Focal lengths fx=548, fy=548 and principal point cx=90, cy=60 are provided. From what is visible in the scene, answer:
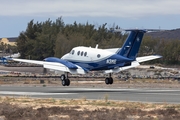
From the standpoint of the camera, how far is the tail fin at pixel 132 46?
47406mm

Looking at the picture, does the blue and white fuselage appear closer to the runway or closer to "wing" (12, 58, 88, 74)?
"wing" (12, 58, 88, 74)

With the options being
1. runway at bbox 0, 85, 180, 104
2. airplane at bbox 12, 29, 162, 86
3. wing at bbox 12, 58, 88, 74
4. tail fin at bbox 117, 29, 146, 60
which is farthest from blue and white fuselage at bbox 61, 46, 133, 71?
runway at bbox 0, 85, 180, 104

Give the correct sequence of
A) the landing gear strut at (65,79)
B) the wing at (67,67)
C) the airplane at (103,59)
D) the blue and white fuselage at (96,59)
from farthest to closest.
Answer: the landing gear strut at (65,79)
the wing at (67,67)
the airplane at (103,59)
the blue and white fuselage at (96,59)

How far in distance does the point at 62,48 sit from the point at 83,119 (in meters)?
110

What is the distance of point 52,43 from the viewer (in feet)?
499

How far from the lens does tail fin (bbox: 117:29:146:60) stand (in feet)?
156

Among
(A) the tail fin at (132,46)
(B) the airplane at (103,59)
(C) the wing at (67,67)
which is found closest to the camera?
(B) the airplane at (103,59)

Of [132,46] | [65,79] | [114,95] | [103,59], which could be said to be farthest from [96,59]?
[114,95]

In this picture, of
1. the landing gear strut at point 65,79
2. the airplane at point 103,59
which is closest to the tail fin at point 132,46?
the airplane at point 103,59

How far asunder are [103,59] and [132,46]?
2.78 m

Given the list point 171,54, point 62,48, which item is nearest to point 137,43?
point 62,48

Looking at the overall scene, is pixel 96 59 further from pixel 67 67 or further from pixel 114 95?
pixel 114 95

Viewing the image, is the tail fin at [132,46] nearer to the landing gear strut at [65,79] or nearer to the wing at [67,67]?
the wing at [67,67]

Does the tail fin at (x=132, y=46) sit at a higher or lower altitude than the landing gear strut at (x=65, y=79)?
Answer: higher
